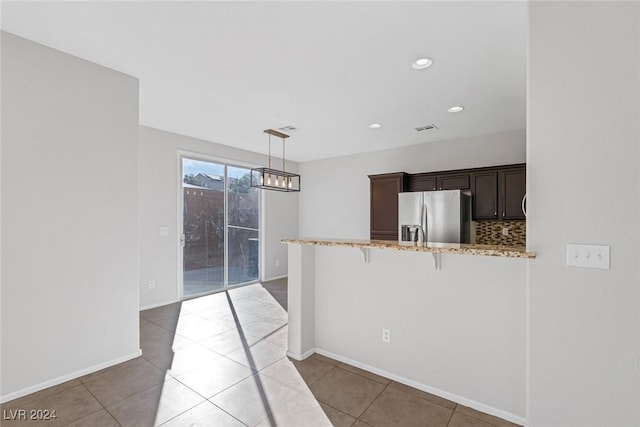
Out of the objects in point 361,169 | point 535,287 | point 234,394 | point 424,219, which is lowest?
point 234,394

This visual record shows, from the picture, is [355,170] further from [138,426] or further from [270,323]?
[138,426]

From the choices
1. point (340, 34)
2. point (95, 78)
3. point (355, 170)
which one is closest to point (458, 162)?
point (355, 170)

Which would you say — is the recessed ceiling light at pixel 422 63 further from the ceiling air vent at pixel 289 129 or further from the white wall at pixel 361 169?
the white wall at pixel 361 169

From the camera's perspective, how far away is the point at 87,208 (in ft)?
8.11

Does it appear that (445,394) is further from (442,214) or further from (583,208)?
(442,214)

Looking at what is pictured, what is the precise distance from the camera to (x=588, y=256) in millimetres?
1438

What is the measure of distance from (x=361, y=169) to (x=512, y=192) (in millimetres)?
2662

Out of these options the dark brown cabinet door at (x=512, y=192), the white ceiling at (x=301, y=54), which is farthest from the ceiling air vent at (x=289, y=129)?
the dark brown cabinet door at (x=512, y=192)

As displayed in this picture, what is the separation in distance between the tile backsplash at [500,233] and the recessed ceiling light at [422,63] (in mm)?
3019

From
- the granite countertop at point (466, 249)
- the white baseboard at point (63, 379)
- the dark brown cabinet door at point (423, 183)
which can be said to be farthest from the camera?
the dark brown cabinet door at point (423, 183)

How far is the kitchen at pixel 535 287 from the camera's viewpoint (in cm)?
138

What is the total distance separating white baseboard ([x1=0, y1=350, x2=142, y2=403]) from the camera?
2.08 m

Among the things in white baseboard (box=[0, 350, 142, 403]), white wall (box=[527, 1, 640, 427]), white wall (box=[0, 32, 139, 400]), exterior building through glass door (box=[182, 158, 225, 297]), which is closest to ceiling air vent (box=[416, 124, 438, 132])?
white wall (box=[527, 1, 640, 427])

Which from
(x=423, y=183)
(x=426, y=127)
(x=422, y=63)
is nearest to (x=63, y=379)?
(x=422, y=63)
